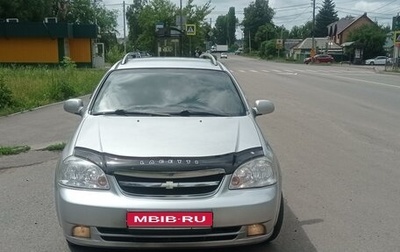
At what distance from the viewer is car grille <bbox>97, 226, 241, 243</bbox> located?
11.3ft

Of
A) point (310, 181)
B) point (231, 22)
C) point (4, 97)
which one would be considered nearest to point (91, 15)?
point (4, 97)

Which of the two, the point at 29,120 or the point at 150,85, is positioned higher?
the point at 150,85

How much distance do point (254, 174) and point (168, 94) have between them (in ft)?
5.26

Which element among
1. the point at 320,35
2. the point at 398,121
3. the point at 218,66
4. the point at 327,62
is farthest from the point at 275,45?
the point at 218,66

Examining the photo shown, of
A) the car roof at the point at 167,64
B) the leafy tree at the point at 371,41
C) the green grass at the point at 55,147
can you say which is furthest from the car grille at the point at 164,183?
the leafy tree at the point at 371,41

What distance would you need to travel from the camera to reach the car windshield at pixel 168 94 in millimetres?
4703

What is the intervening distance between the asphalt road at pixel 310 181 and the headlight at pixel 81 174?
2.76 feet

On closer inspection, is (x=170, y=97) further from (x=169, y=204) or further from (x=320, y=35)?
(x=320, y=35)

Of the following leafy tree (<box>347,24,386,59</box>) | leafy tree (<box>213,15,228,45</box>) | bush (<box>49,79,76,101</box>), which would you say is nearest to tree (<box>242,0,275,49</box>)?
leafy tree (<box>213,15,228,45</box>)

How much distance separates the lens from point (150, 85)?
5.05 metres

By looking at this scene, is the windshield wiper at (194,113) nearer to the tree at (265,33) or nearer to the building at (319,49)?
the building at (319,49)

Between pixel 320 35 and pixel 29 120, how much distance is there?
11400 cm

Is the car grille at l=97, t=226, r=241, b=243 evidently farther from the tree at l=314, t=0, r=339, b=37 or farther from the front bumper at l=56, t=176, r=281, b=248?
the tree at l=314, t=0, r=339, b=37

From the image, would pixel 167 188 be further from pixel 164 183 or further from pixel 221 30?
pixel 221 30
